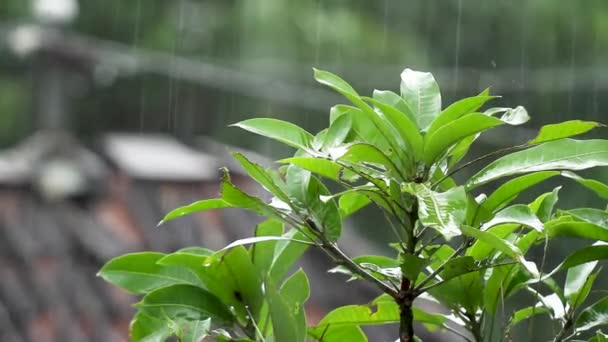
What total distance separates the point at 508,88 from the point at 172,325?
65cm

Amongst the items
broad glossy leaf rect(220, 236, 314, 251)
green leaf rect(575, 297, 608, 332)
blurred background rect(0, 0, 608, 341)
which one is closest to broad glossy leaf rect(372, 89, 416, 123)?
broad glossy leaf rect(220, 236, 314, 251)

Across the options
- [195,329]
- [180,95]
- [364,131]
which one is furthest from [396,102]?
[180,95]

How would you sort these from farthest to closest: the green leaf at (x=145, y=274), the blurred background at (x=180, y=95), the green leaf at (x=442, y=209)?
the blurred background at (x=180, y=95), the green leaf at (x=145, y=274), the green leaf at (x=442, y=209)

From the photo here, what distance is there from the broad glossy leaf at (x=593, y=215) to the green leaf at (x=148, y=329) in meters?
0.33

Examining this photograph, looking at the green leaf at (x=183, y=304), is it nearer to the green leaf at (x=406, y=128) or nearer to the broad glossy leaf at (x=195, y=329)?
the broad glossy leaf at (x=195, y=329)

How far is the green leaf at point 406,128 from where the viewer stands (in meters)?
0.60

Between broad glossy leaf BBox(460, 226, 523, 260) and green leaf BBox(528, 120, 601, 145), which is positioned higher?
green leaf BBox(528, 120, 601, 145)

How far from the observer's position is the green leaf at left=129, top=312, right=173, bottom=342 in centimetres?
69

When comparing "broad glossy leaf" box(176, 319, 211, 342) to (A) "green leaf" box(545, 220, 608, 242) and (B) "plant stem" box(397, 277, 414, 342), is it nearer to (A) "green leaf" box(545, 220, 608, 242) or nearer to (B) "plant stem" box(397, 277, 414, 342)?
(B) "plant stem" box(397, 277, 414, 342)

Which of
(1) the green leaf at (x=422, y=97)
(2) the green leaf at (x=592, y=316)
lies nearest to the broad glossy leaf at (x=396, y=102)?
(1) the green leaf at (x=422, y=97)

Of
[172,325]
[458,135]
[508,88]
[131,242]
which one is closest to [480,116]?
[458,135]

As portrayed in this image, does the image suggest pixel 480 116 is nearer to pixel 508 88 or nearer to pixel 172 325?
pixel 172 325

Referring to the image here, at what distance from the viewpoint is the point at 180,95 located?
1651 mm

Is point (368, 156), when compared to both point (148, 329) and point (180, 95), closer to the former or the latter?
point (148, 329)
